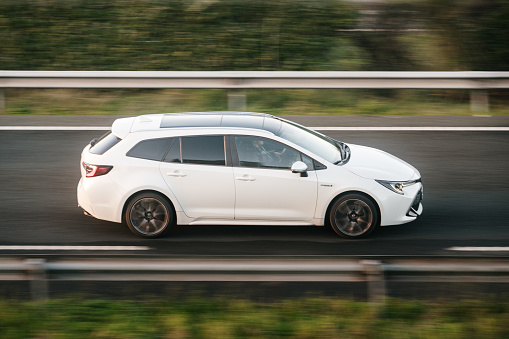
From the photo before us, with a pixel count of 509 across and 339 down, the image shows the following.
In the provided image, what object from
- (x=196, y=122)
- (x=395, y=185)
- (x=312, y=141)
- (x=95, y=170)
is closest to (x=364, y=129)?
(x=312, y=141)

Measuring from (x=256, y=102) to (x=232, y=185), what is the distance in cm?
627

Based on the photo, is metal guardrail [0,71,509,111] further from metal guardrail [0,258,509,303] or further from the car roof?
metal guardrail [0,258,509,303]

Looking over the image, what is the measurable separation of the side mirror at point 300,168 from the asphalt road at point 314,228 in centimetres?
83

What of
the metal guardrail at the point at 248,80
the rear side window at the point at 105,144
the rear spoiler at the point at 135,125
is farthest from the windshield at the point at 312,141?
the metal guardrail at the point at 248,80

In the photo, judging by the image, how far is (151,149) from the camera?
8422 millimetres

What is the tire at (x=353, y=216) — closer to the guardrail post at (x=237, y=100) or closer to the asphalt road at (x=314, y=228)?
the asphalt road at (x=314, y=228)

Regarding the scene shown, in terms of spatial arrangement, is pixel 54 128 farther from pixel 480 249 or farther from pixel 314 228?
pixel 480 249

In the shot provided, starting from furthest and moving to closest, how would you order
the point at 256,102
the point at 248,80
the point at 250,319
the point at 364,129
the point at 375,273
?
the point at 256,102 → the point at 248,80 → the point at 364,129 → the point at 250,319 → the point at 375,273

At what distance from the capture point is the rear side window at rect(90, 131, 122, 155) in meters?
8.54

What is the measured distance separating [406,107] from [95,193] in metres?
7.91

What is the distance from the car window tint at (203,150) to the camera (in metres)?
8.34

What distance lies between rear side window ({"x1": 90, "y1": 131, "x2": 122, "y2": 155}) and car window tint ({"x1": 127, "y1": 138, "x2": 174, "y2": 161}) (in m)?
0.29

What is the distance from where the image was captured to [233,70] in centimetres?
1506

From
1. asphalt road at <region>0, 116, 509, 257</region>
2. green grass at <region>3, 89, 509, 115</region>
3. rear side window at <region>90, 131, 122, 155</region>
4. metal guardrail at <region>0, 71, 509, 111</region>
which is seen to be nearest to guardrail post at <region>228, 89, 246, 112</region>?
metal guardrail at <region>0, 71, 509, 111</region>
